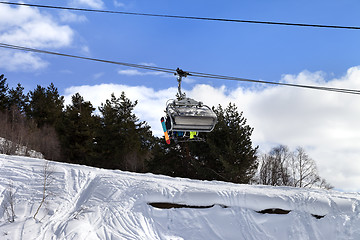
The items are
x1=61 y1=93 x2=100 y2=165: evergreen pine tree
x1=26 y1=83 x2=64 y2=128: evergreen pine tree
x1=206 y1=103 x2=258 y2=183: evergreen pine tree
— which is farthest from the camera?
x1=26 y1=83 x2=64 y2=128: evergreen pine tree

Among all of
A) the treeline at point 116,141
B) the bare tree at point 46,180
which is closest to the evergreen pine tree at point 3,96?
the treeline at point 116,141

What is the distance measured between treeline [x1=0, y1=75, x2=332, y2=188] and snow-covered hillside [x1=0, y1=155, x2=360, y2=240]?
9.68 m

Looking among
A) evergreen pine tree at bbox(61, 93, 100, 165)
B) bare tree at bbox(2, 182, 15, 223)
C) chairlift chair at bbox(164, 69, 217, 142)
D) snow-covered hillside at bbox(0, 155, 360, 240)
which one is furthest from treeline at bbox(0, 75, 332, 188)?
chairlift chair at bbox(164, 69, 217, 142)

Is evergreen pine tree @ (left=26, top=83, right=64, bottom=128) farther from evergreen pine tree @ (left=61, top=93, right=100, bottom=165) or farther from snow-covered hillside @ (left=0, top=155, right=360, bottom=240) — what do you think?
snow-covered hillside @ (left=0, top=155, right=360, bottom=240)

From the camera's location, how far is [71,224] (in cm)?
1162

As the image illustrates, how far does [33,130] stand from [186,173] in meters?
16.5

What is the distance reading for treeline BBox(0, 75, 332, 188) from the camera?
24844 mm

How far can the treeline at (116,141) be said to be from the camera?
24.8 m

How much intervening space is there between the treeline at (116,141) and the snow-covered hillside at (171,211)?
9.68m

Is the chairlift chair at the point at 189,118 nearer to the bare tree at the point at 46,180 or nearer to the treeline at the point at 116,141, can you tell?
the bare tree at the point at 46,180

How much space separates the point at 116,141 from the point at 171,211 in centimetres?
1915

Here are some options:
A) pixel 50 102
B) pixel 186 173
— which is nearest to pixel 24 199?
pixel 186 173

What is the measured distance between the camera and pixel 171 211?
13.2 m

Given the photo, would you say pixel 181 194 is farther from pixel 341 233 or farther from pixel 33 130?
pixel 33 130
